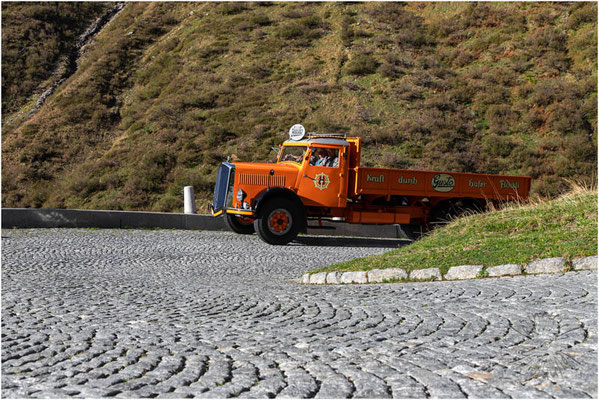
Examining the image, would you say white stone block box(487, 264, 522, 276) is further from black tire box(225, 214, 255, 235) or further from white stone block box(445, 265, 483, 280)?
black tire box(225, 214, 255, 235)

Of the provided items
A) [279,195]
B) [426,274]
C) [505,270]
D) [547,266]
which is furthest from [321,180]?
[547,266]

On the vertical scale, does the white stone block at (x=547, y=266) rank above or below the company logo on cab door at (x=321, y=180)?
below

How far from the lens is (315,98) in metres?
33.9

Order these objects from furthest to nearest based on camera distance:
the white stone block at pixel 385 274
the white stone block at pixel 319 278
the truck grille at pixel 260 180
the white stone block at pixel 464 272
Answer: the truck grille at pixel 260 180 → the white stone block at pixel 319 278 → the white stone block at pixel 385 274 → the white stone block at pixel 464 272

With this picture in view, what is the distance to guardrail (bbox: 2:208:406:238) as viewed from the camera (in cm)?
1820

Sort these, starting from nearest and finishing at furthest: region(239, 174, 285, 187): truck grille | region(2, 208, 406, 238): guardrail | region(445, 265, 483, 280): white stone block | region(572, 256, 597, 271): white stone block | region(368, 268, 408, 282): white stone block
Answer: region(572, 256, 597, 271): white stone block, region(445, 265, 483, 280): white stone block, region(368, 268, 408, 282): white stone block, region(239, 174, 285, 187): truck grille, region(2, 208, 406, 238): guardrail

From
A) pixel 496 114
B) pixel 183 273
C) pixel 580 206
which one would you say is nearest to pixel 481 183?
pixel 580 206

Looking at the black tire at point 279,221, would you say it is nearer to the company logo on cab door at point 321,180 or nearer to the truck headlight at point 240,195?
the truck headlight at point 240,195

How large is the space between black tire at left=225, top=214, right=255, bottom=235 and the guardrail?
1.52 m

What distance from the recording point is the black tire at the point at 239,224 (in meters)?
17.5

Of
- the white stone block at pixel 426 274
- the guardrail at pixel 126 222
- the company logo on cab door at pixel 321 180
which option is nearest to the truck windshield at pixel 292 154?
the company logo on cab door at pixel 321 180

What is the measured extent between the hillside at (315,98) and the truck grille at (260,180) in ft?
30.5

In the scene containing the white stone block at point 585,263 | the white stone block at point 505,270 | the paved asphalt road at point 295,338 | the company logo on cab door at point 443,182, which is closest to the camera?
the paved asphalt road at point 295,338

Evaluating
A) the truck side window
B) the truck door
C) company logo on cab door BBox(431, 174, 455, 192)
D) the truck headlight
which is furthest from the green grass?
the truck headlight
